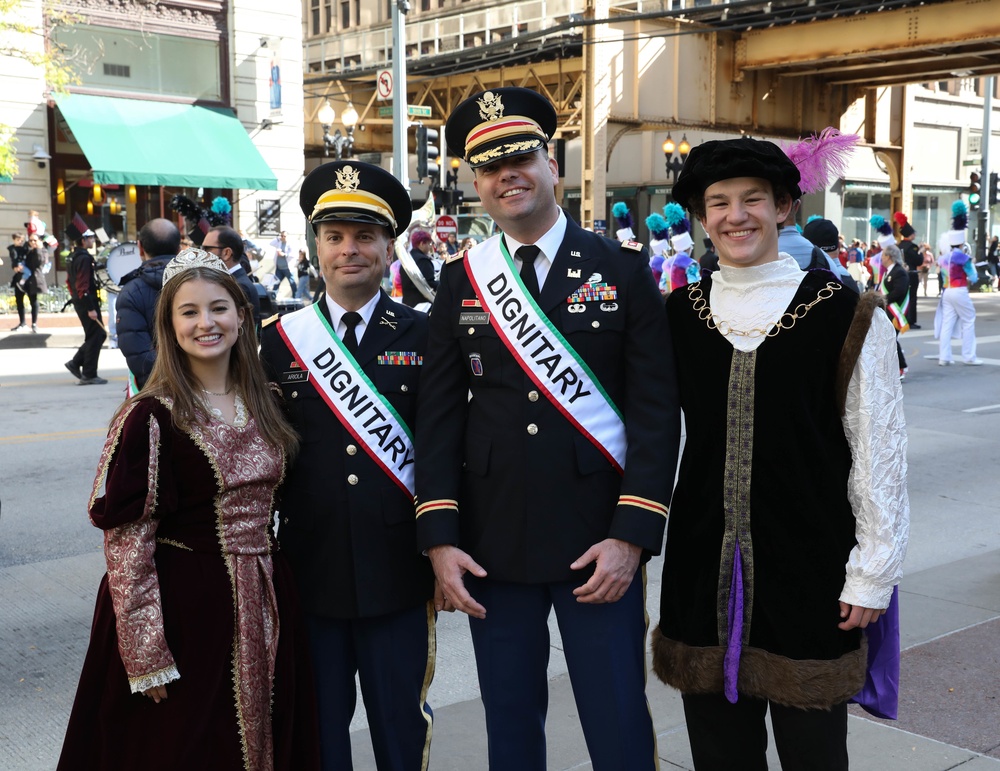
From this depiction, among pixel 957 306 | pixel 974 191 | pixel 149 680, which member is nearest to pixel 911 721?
pixel 149 680

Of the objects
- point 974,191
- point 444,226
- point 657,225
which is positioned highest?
point 974,191

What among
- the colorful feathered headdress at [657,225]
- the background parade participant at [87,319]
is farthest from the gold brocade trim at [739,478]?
the colorful feathered headdress at [657,225]

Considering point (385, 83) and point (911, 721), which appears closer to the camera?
point (911, 721)

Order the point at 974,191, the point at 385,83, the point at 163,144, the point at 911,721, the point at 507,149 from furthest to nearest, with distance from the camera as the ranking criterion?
the point at 974,191 → the point at 163,144 → the point at 385,83 → the point at 911,721 → the point at 507,149

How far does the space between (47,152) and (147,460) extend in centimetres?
2182

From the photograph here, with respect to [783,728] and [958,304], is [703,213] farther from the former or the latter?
[958,304]

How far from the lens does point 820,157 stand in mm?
3098

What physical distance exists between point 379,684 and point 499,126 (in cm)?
152

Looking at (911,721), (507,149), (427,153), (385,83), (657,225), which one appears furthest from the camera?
(385,83)

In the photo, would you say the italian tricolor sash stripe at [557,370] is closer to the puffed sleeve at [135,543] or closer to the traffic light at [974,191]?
the puffed sleeve at [135,543]

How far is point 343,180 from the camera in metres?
3.04

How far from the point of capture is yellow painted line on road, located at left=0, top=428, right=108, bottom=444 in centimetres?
912

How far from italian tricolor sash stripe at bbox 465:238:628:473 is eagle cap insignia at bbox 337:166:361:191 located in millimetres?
555

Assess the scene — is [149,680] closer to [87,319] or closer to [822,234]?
[822,234]
